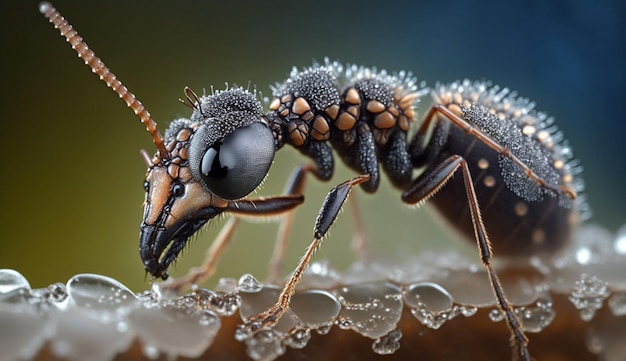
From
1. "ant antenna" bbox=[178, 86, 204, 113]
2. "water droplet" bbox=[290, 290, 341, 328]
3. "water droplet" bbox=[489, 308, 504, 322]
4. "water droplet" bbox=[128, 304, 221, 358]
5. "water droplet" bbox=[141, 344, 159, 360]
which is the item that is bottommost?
"water droplet" bbox=[141, 344, 159, 360]

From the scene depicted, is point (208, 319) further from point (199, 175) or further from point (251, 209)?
point (251, 209)

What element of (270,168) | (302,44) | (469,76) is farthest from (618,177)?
(270,168)

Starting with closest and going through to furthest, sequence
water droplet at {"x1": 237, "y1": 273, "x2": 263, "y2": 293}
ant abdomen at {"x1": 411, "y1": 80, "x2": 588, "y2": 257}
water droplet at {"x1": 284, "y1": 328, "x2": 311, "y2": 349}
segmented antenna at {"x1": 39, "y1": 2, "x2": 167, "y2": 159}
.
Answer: water droplet at {"x1": 284, "y1": 328, "x2": 311, "y2": 349}
water droplet at {"x1": 237, "y1": 273, "x2": 263, "y2": 293}
segmented antenna at {"x1": 39, "y1": 2, "x2": 167, "y2": 159}
ant abdomen at {"x1": 411, "y1": 80, "x2": 588, "y2": 257}

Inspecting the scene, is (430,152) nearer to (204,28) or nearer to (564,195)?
(564,195)

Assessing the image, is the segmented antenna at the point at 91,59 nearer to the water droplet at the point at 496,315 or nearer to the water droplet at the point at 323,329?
the water droplet at the point at 323,329

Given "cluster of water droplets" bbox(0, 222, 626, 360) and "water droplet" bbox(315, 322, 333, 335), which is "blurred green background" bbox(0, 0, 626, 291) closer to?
"cluster of water droplets" bbox(0, 222, 626, 360)

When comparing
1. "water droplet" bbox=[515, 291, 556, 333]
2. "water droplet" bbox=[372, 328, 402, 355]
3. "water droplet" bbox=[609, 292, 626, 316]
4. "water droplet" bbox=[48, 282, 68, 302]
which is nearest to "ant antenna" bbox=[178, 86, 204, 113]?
"water droplet" bbox=[48, 282, 68, 302]

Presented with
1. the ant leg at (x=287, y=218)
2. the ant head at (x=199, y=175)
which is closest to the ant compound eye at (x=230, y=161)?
the ant head at (x=199, y=175)
